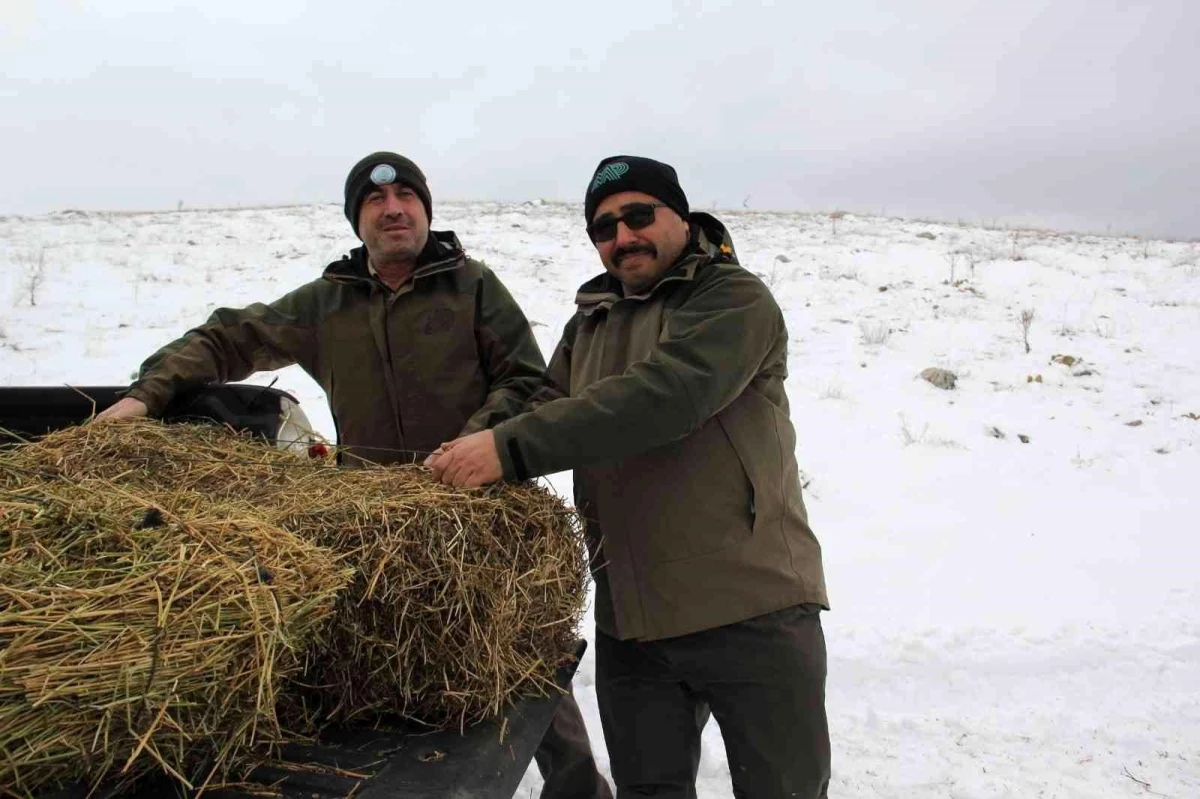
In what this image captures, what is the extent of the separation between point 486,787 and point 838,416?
23.2 ft

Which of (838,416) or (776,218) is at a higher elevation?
(776,218)

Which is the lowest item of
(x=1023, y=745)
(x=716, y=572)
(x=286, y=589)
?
(x=1023, y=745)

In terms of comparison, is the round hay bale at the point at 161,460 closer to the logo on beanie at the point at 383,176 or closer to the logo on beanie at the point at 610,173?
the logo on beanie at the point at 383,176

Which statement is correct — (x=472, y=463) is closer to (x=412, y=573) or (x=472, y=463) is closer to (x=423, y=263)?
(x=412, y=573)

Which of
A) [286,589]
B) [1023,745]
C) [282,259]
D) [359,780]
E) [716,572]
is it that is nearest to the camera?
[286,589]

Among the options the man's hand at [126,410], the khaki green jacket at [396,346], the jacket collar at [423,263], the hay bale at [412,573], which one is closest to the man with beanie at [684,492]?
the hay bale at [412,573]

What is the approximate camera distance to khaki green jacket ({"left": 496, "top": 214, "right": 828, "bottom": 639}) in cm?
210

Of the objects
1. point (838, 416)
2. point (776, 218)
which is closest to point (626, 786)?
point (838, 416)

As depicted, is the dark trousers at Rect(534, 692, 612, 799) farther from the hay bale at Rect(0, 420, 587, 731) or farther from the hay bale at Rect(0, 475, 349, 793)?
the hay bale at Rect(0, 475, 349, 793)

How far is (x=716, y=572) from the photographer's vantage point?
2.33m

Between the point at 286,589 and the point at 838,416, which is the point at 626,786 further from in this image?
the point at 838,416

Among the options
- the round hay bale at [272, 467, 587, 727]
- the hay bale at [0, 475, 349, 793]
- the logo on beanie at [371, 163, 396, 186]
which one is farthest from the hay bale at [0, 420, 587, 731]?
the logo on beanie at [371, 163, 396, 186]

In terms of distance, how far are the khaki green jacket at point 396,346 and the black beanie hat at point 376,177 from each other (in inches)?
7.9

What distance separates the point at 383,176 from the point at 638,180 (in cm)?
105
